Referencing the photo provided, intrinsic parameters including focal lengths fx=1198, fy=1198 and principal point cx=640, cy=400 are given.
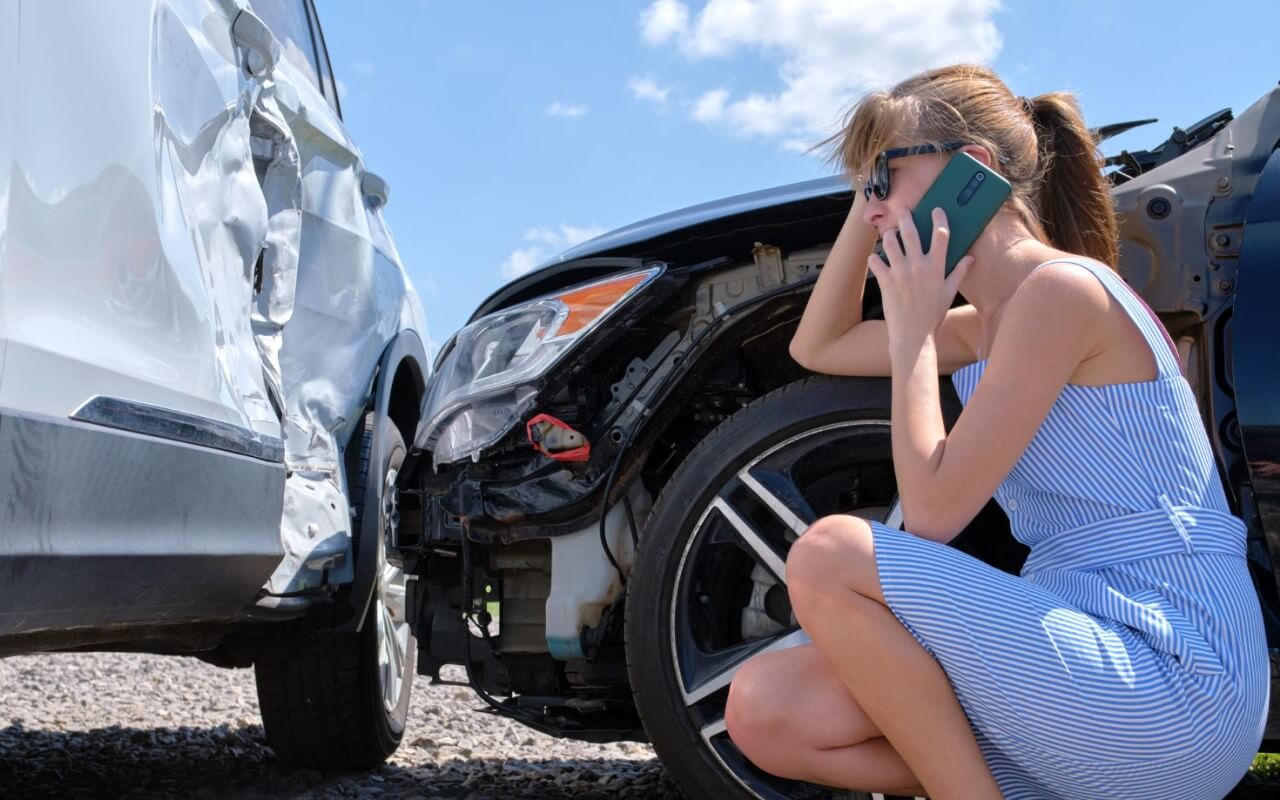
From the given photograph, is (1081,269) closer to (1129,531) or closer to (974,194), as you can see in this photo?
(974,194)

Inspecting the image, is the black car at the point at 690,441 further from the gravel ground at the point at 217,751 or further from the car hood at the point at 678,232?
the gravel ground at the point at 217,751

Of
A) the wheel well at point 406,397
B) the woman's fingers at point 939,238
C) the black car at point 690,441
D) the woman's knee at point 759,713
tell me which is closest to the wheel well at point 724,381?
the black car at point 690,441

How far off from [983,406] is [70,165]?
133cm

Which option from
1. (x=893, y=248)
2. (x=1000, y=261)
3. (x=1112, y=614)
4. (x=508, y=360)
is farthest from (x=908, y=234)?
(x=508, y=360)

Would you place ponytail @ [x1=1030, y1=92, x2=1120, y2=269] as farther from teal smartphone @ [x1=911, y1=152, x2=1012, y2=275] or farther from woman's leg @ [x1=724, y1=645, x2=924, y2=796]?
woman's leg @ [x1=724, y1=645, x2=924, y2=796]

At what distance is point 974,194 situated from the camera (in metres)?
1.79

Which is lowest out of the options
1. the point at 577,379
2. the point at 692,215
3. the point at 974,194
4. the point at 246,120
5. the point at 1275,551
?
the point at 1275,551

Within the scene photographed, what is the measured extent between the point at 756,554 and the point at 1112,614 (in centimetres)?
70

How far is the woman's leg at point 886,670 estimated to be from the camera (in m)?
1.60

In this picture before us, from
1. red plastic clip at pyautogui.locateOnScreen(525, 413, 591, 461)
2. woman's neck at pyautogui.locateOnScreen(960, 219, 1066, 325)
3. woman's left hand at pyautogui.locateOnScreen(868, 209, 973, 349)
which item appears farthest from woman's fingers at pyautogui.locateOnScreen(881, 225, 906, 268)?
red plastic clip at pyautogui.locateOnScreen(525, 413, 591, 461)

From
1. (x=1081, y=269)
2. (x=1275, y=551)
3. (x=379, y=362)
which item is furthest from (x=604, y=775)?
(x=1081, y=269)

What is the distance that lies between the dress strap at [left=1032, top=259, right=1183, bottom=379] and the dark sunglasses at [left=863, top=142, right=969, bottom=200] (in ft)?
0.79

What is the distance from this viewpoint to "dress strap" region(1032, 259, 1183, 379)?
1682 millimetres

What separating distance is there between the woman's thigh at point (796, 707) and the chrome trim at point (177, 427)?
3.18 ft
